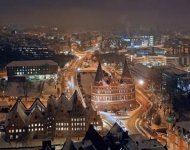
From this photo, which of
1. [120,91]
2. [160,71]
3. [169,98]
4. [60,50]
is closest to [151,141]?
[120,91]

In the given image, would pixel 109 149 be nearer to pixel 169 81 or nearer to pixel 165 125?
pixel 165 125

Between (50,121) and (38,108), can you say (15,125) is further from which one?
(50,121)

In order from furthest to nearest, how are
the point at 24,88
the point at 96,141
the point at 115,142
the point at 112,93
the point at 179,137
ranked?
the point at 24,88, the point at 112,93, the point at 179,137, the point at 115,142, the point at 96,141

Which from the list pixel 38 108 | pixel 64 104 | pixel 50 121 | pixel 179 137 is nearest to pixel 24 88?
pixel 64 104

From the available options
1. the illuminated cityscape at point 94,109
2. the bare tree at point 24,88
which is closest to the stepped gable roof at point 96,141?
the illuminated cityscape at point 94,109

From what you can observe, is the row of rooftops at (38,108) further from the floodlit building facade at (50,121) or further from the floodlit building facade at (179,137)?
the floodlit building facade at (179,137)

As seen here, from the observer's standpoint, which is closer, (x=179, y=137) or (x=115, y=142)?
(x=115, y=142)

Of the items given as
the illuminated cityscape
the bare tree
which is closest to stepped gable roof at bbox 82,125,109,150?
the illuminated cityscape

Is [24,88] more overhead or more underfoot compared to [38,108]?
more underfoot
